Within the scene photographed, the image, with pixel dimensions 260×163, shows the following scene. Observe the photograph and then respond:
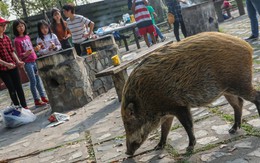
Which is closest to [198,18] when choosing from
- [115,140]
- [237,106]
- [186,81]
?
[115,140]

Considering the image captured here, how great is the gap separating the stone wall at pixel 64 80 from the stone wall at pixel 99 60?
2.08 feet

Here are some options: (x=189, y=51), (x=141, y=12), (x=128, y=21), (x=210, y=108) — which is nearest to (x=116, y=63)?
(x=210, y=108)

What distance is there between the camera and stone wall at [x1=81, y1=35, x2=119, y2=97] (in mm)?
8133

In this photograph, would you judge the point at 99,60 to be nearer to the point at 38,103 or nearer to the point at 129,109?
the point at 38,103

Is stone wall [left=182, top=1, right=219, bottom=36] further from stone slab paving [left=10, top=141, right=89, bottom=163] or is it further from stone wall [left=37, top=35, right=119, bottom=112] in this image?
stone slab paving [left=10, top=141, right=89, bottom=163]

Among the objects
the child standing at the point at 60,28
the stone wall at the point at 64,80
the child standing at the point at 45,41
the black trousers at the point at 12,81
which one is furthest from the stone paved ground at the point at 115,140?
the child standing at the point at 60,28

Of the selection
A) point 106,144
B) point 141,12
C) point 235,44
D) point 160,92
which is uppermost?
point 141,12

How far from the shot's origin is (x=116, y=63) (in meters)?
6.58

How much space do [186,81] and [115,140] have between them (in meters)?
1.57

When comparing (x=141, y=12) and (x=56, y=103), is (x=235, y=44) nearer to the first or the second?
(x=56, y=103)

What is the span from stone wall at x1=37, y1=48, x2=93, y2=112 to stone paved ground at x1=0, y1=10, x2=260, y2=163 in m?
0.53

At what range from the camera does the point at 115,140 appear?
4531mm

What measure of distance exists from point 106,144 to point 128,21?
10.4m

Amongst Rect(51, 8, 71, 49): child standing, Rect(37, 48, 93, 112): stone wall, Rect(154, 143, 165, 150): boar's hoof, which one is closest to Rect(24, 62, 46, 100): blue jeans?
Rect(37, 48, 93, 112): stone wall
